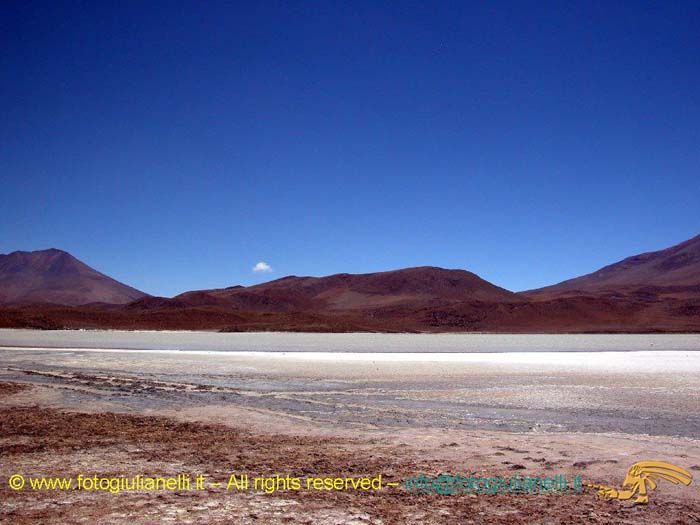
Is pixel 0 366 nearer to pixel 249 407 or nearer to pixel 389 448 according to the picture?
pixel 249 407

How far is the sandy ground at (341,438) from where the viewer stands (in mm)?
5152

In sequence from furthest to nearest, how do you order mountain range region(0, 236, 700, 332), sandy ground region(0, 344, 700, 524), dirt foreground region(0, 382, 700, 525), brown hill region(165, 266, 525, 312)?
brown hill region(165, 266, 525, 312)
mountain range region(0, 236, 700, 332)
sandy ground region(0, 344, 700, 524)
dirt foreground region(0, 382, 700, 525)

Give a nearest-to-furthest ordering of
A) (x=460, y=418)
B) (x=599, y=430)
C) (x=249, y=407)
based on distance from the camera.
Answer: (x=599, y=430) → (x=460, y=418) → (x=249, y=407)

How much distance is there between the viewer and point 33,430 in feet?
28.8

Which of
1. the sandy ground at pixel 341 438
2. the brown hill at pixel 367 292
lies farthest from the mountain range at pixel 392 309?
the sandy ground at pixel 341 438

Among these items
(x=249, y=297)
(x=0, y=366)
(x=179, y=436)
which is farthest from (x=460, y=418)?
(x=249, y=297)

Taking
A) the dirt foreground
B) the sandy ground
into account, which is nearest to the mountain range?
the sandy ground

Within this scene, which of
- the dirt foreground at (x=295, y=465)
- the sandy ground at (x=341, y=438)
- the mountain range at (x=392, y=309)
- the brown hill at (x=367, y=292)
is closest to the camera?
the dirt foreground at (x=295, y=465)

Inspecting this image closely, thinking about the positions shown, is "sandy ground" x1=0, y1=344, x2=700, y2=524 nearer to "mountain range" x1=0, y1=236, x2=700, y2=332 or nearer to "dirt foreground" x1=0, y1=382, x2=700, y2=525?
"dirt foreground" x1=0, y1=382, x2=700, y2=525

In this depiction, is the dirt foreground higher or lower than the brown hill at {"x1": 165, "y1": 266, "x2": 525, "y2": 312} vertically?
lower

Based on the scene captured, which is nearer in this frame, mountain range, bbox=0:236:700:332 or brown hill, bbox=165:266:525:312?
mountain range, bbox=0:236:700:332

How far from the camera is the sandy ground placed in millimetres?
5152

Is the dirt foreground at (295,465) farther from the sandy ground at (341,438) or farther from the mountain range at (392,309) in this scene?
the mountain range at (392,309)

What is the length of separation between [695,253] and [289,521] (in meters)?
211
